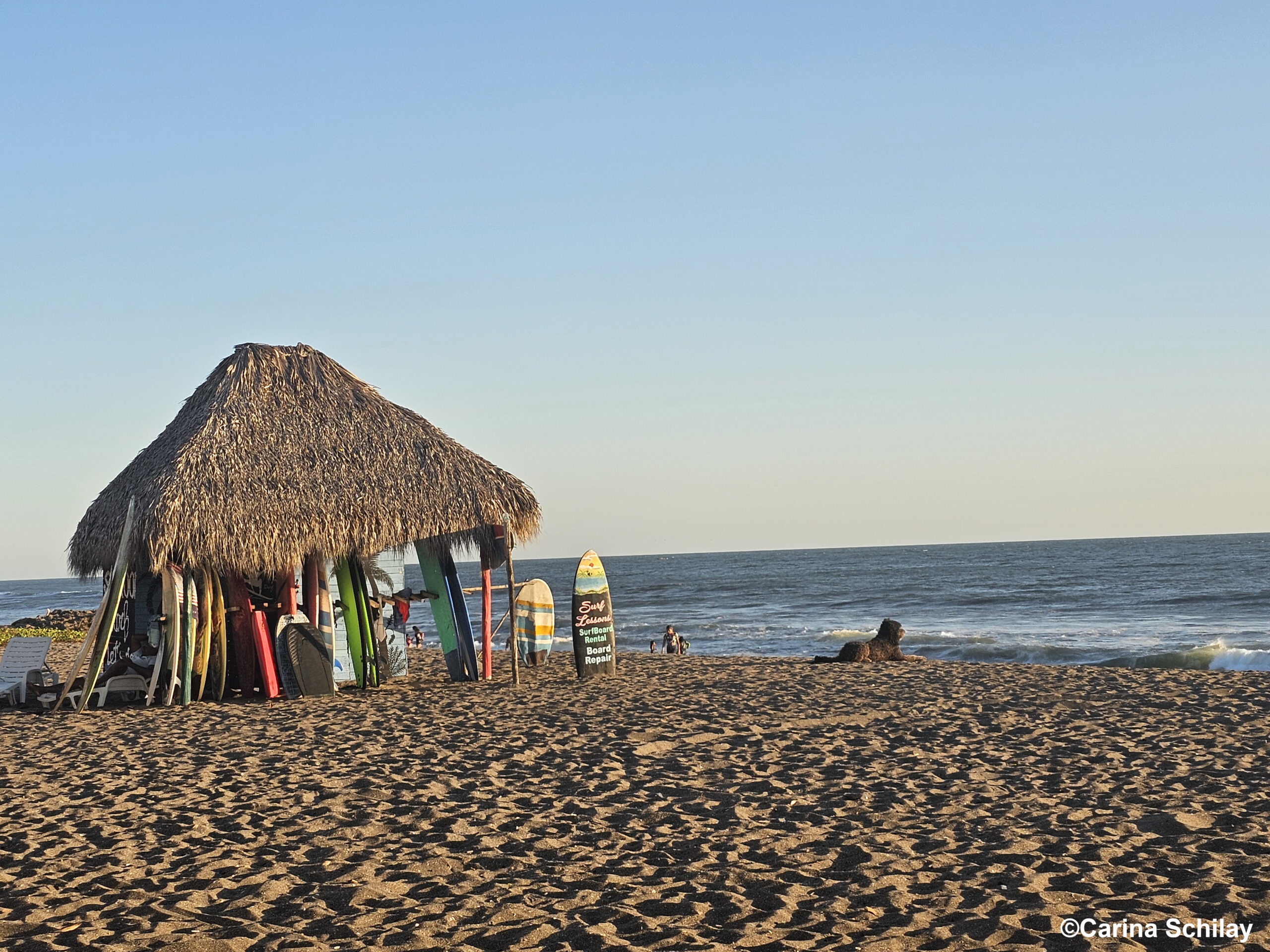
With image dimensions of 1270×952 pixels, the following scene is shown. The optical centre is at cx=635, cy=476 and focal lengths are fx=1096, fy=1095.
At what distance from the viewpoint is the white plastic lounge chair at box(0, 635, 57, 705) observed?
10695mm

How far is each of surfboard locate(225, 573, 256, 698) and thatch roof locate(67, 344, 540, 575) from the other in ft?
1.96

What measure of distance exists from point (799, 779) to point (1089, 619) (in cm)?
2588

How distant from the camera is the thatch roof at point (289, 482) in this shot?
33.2ft

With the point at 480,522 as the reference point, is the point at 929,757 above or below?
below

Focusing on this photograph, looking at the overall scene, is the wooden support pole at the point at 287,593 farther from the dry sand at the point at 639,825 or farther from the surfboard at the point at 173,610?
the dry sand at the point at 639,825

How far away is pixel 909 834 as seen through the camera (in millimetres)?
5023

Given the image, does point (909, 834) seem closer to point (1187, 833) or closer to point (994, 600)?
point (1187, 833)

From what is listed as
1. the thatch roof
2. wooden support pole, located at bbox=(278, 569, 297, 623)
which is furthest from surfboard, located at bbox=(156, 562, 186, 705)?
wooden support pole, located at bbox=(278, 569, 297, 623)

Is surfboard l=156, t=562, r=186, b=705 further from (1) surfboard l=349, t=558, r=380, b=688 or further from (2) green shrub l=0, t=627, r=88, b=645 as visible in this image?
(2) green shrub l=0, t=627, r=88, b=645

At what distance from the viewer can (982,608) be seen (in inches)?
1371

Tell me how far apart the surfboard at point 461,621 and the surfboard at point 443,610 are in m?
0.02

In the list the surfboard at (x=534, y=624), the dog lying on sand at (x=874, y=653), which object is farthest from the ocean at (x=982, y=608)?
the surfboard at (x=534, y=624)

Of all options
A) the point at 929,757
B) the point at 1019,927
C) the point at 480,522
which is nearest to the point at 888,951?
the point at 1019,927

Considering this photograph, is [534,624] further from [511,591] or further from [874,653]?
[874,653]
